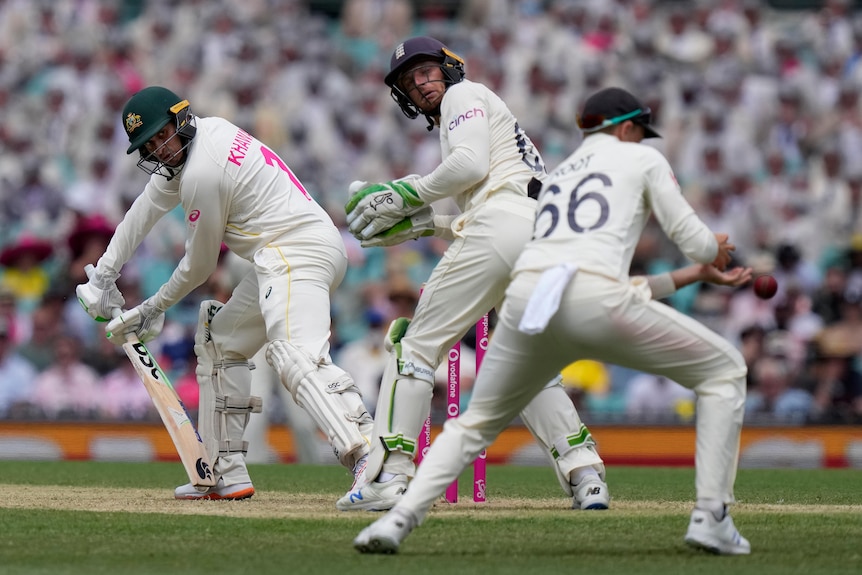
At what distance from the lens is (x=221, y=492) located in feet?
25.9

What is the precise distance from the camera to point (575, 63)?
57.3 feet

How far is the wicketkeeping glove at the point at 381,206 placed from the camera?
283 inches

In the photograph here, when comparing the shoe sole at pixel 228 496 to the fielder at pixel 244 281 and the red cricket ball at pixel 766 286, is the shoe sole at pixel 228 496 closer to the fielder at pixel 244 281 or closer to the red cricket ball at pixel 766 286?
the fielder at pixel 244 281

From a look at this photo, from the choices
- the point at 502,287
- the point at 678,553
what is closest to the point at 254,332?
the point at 502,287

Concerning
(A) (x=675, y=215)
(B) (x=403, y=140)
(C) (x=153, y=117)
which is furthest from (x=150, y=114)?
(B) (x=403, y=140)

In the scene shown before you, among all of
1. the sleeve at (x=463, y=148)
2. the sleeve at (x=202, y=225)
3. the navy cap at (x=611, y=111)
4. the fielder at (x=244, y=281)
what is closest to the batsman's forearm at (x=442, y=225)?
the sleeve at (x=463, y=148)

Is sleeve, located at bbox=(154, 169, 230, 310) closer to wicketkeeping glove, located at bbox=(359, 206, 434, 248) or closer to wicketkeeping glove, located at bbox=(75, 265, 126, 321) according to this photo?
wicketkeeping glove, located at bbox=(75, 265, 126, 321)

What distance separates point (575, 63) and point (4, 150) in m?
6.90

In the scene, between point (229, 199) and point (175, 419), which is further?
point (175, 419)

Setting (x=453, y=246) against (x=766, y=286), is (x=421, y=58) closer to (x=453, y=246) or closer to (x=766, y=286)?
(x=453, y=246)

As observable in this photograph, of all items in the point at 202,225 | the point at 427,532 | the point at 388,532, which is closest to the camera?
the point at 388,532

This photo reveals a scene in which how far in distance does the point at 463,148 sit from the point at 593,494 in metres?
1.82

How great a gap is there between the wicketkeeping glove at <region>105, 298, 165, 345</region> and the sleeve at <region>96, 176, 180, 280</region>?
10.0 inches

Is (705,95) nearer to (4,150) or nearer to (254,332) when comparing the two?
(4,150)
